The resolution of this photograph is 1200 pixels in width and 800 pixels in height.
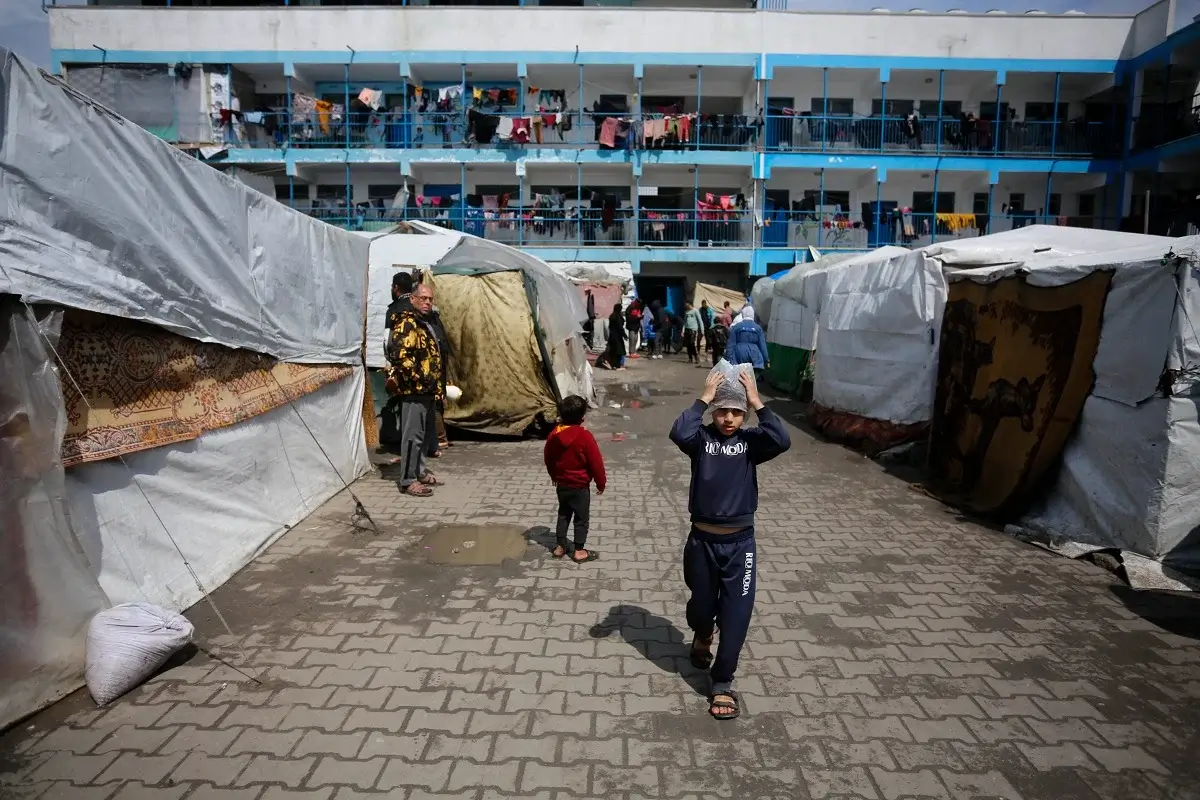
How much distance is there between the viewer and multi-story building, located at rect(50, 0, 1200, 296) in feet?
81.0

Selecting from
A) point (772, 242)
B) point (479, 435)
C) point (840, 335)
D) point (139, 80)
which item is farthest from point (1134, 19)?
point (139, 80)

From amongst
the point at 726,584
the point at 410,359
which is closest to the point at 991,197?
the point at 410,359

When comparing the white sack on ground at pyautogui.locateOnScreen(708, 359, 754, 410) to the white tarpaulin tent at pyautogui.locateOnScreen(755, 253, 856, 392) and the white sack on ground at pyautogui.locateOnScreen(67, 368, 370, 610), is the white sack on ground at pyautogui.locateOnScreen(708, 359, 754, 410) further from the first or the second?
the white tarpaulin tent at pyautogui.locateOnScreen(755, 253, 856, 392)

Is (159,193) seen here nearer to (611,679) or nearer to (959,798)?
(611,679)

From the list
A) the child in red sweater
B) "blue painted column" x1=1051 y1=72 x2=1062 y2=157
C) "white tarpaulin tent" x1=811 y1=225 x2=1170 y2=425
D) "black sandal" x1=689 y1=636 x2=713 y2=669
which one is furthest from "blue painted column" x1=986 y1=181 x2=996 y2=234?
"black sandal" x1=689 y1=636 x2=713 y2=669

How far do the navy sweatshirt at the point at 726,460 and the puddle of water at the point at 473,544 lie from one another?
2.38 metres

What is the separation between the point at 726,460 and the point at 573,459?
6.54 ft

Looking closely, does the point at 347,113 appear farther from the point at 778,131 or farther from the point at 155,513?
the point at 155,513

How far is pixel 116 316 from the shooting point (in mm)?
3766

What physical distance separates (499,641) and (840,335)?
8.16 m

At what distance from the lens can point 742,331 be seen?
11703mm

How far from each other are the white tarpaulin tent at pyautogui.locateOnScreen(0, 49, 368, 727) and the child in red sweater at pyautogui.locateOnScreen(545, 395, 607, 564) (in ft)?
7.68

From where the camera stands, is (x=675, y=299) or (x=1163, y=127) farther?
(x=675, y=299)

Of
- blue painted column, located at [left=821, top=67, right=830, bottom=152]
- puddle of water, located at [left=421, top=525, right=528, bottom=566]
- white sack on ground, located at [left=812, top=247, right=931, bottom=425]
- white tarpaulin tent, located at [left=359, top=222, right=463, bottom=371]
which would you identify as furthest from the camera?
blue painted column, located at [left=821, top=67, right=830, bottom=152]
